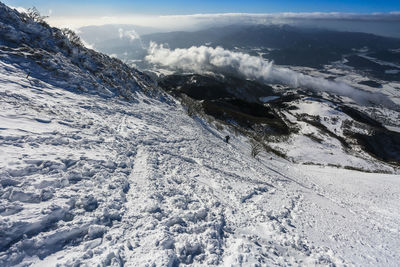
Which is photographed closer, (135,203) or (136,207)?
(136,207)

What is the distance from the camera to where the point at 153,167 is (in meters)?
12.6

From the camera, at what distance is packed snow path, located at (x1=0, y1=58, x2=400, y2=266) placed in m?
6.42

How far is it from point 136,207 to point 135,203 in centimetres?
30

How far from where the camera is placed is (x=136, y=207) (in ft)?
27.8

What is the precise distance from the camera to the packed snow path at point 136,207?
6.42 meters

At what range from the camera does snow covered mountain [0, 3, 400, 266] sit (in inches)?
255

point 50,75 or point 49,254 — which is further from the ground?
point 50,75

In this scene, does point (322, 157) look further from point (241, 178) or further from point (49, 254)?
point (49, 254)

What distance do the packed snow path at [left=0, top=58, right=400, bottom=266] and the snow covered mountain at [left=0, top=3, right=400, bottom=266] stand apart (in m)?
0.05

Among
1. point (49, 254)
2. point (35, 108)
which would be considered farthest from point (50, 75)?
point (49, 254)

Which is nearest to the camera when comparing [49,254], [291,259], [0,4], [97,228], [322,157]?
[49,254]

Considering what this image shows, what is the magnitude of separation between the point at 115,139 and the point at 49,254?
9.06 m

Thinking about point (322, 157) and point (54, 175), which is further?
point (322, 157)

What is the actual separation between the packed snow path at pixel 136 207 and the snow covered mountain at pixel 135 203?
0.05m
